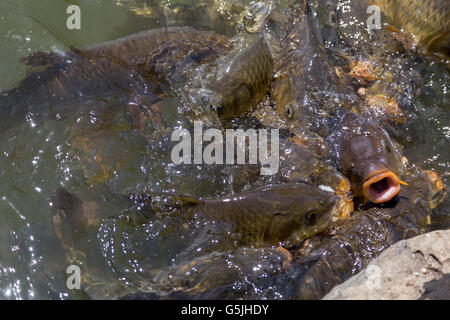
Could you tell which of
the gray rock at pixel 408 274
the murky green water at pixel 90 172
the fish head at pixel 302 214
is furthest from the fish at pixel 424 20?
the gray rock at pixel 408 274

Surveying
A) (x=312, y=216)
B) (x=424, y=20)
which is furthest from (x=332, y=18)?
(x=312, y=216)

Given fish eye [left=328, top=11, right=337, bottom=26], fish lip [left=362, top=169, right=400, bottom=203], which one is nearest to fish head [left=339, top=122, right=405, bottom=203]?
fish lip [left=362, top=169, right=400, bottom=203]

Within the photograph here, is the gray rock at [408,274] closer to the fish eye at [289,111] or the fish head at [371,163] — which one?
the fish head at [371,163]

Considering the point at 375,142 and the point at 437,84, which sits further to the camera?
the point at 437,84

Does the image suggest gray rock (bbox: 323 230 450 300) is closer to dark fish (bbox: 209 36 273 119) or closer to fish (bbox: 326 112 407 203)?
fish (bbox: 326 112 407 203)
